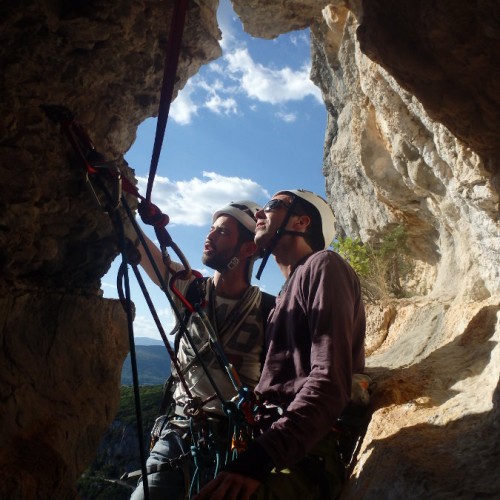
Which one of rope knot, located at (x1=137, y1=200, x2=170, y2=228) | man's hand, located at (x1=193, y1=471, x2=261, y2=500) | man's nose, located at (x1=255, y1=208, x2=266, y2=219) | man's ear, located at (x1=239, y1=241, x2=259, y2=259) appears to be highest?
man's nose, located at (x1=255, y1=208, x2=266, y2=219)

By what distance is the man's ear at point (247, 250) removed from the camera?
14.1 feet

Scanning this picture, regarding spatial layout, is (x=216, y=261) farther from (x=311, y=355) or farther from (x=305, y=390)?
(x=305, y=390)

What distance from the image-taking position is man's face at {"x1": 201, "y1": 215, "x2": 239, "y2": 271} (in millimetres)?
4172

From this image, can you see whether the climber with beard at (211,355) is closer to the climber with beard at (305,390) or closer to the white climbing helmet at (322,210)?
the climber with beard at (305,390)

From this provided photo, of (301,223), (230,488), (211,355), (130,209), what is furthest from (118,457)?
(230,488)

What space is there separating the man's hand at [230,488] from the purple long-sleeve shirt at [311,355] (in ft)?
0.49

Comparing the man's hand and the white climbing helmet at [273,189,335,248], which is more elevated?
the white climbing helmet at [273,189,335,248]

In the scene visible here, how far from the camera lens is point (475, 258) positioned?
480 cm

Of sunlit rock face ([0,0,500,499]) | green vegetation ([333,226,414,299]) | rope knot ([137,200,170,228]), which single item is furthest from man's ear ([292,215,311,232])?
green vegetation ([333,226,414,299])

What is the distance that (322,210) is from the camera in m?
3.56

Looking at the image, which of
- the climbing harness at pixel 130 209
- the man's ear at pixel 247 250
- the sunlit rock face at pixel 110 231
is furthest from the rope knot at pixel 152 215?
the man's ear at pixel 247 250

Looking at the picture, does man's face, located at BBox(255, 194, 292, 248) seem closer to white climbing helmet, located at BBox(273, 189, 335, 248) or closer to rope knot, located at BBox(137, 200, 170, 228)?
white climbing helmet, located at BBox(273, 189, 335, 248)

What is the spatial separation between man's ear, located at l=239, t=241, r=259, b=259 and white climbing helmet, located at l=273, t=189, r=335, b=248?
33.8 inches

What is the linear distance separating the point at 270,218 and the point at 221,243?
102 centimetres
